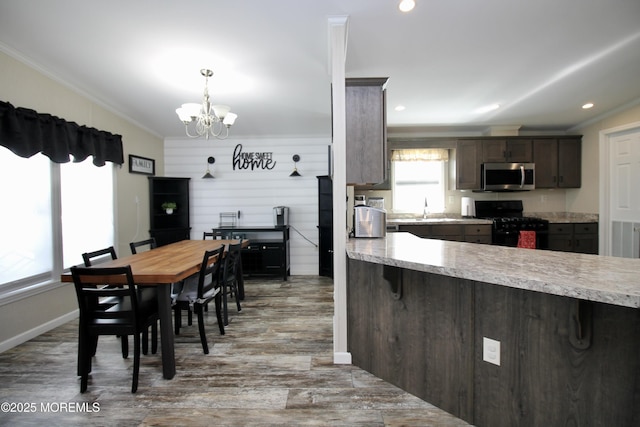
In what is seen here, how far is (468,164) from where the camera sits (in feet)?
14.9

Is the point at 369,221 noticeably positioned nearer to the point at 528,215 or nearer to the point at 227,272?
the point at 227,272

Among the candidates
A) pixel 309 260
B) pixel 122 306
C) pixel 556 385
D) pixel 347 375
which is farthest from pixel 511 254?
pixel 309 260

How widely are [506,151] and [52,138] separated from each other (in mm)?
5859

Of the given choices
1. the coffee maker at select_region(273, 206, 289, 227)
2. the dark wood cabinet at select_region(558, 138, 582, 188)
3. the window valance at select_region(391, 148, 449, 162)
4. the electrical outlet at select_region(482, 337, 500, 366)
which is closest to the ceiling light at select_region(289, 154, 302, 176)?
the coffee maker at select_region(273, 206, 289, 227)

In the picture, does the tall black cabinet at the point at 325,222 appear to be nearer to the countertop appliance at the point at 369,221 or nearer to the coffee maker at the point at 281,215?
the coffee maker at the point at 281,215

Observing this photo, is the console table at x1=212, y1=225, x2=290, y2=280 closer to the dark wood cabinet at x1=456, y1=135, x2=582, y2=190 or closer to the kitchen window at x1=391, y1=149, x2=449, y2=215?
the kitchen window at x1=391, y1=149, x2=449, y2=215

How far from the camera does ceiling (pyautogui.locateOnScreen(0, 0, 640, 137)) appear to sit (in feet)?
6.98

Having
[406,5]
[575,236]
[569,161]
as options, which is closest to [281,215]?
[406,5]

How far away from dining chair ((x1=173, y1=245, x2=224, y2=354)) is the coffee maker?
1.87 m

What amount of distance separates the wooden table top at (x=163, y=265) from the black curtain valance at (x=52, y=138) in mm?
1261

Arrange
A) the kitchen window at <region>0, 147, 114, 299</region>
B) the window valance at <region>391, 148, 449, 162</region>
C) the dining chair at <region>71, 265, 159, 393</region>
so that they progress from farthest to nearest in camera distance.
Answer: the window valance at <region>391, 148, 449, 162</region> → the kitchen window at <region>0, 147, 114, 299</region> → the dining chair at <region>71, 265, 159, 393</region>

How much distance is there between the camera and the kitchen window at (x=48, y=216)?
2582mm

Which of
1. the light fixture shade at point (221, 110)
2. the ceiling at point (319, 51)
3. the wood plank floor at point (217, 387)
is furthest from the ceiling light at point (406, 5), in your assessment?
the wood plank floor at point (217, 387)

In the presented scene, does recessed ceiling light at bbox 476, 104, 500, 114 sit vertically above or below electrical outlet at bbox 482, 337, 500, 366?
above
